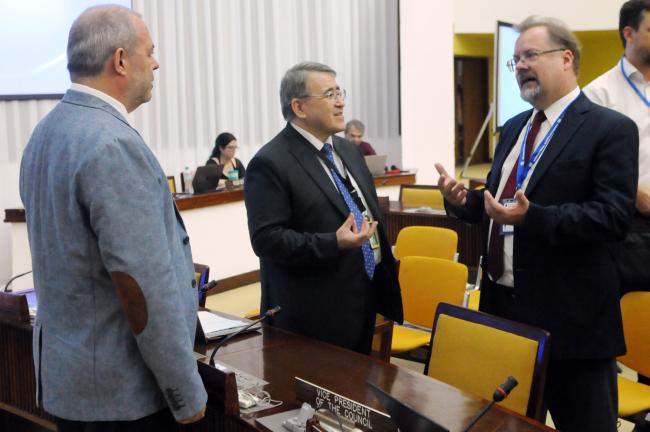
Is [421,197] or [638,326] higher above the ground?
[421,197]

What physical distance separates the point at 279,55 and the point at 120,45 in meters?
7.27

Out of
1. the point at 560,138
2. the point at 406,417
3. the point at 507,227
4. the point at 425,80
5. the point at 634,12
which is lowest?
the point at 406,417

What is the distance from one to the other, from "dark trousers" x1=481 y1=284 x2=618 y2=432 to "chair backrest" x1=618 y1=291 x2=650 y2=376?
524 millimetres

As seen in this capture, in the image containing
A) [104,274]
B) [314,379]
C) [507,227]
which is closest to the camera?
[104,274]

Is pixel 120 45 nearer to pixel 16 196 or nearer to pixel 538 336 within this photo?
pixel 538 336

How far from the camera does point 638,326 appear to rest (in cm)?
270

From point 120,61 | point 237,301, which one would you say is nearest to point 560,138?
point 120,61

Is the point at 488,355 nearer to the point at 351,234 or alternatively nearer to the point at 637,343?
the point at 351,234

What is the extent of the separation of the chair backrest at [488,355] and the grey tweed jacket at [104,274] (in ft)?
3.16

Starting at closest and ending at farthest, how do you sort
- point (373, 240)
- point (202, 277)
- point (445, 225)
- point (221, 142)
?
point (373, 240) < point (202, 277) < point (445, 225) < point (221, 142)

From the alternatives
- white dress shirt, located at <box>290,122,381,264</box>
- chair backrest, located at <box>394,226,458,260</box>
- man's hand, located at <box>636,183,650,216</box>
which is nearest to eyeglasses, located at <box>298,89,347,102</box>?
white dress shirt, located at <box>290,122,381,264</box>

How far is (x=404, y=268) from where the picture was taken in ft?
11.7

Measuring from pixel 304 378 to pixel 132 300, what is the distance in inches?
28.0

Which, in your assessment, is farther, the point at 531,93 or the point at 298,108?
the point at 298,108
